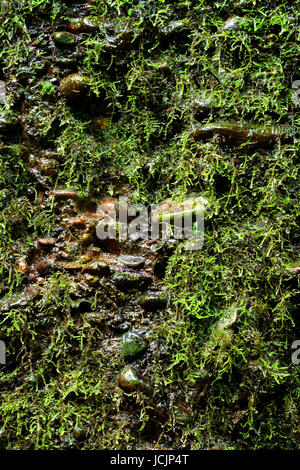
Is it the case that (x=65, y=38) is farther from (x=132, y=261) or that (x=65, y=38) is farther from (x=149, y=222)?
(x=132, y=261)

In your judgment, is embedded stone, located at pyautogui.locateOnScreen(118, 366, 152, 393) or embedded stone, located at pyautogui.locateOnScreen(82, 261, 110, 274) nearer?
embedded stone, located at pyautogui.locateOnScreen(118, 366, 152, 393)

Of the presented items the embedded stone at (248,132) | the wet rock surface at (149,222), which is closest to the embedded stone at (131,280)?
the wet rock surface at (149,222)

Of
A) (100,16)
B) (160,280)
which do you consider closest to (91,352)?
(160,280)

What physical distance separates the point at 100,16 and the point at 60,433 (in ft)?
6.19

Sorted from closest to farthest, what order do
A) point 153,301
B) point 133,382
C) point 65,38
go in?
point 133,382
point 153,301
point 65,38

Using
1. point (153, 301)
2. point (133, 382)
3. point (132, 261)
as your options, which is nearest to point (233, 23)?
point (132, 261)

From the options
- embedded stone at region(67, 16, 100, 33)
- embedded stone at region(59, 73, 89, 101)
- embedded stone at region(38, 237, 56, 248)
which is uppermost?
embedded stone at region(67, 16, 100, 33)

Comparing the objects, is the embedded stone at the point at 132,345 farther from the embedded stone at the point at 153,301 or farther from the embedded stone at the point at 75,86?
the embedded stone at the point at 75,86

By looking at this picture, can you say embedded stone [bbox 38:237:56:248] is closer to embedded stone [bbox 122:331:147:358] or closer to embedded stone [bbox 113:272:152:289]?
embedded stone [bbox 113:272:152:289]

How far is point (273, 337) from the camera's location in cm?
143

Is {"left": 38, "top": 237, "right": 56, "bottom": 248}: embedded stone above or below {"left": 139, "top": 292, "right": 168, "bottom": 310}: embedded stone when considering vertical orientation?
above

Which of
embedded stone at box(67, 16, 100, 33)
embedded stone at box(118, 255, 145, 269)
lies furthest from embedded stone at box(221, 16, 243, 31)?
embedded stone at box(118, 255, 145, 269)
